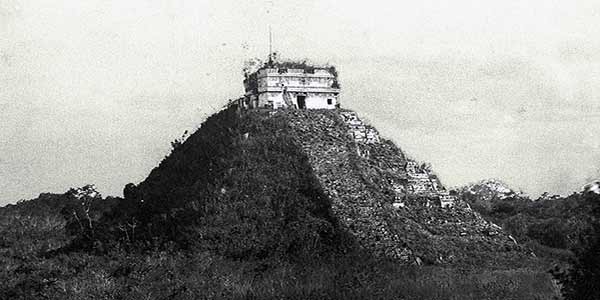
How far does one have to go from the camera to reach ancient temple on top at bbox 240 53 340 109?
37156 millimetres

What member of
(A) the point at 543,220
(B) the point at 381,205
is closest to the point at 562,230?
(A) the point at 543,220

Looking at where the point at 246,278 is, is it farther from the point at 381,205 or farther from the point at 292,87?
the point at 292,87

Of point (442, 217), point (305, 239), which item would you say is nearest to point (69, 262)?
point (305, 239)

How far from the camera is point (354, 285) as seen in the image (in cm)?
2378

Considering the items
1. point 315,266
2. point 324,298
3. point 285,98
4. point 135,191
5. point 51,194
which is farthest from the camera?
point 51,194

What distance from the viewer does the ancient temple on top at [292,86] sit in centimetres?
3716

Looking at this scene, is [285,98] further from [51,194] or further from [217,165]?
[51,194]

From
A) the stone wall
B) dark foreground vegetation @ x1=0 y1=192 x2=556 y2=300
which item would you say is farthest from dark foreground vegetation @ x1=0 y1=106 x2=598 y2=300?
the stone wall

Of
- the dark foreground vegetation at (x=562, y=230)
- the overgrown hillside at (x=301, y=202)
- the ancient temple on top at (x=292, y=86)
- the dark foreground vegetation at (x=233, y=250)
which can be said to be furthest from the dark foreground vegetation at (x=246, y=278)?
the ancient temple on top at (x=292, y=86)

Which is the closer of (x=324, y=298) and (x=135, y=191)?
(x=324, y=298)

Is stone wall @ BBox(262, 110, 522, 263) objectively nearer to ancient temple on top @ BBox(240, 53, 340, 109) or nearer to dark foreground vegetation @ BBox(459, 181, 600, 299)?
ancient temple on top @ BBox(240, 53, 340, 109)

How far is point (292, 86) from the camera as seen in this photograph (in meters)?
37.5


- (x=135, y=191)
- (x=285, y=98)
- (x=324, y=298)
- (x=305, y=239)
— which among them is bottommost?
(x=324, y=298)

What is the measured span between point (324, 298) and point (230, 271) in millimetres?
5055
